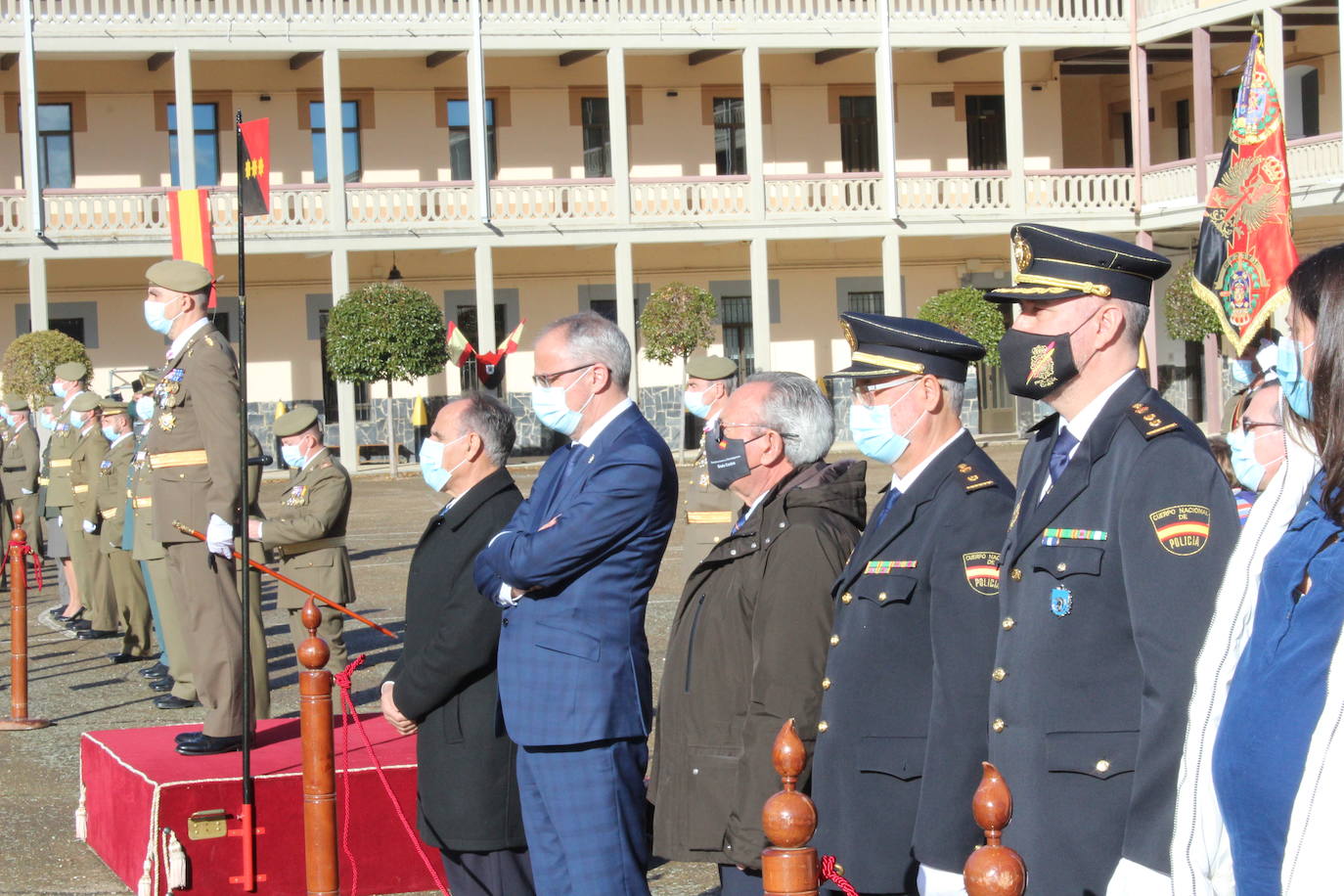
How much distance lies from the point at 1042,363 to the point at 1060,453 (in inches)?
7.7

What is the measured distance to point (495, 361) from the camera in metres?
30.1

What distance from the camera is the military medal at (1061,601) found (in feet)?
10.6

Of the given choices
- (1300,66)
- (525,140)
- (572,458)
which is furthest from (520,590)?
(1300,66)

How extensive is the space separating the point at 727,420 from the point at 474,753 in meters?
1.20

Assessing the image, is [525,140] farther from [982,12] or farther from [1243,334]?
[1243,334]

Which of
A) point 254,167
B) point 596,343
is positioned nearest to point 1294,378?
point 596,343

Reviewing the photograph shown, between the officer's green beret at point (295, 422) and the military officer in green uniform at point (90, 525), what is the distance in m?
2.99

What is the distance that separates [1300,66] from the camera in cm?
3247

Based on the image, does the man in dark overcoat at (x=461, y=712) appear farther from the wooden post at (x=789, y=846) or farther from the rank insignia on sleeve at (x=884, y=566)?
the wooden post at (x=789, y=846)

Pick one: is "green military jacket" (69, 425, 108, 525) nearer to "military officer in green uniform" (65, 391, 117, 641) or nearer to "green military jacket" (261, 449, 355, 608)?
"military officer in green uniform" (65, 391, 117, 641)

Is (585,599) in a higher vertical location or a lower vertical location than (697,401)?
lower

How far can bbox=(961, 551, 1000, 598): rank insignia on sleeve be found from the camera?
363 cm

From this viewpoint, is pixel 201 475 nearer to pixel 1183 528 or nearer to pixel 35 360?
pixel 1183 528

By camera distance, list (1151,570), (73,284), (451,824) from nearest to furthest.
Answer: (1151,570) → (451,824) → (73,284)
